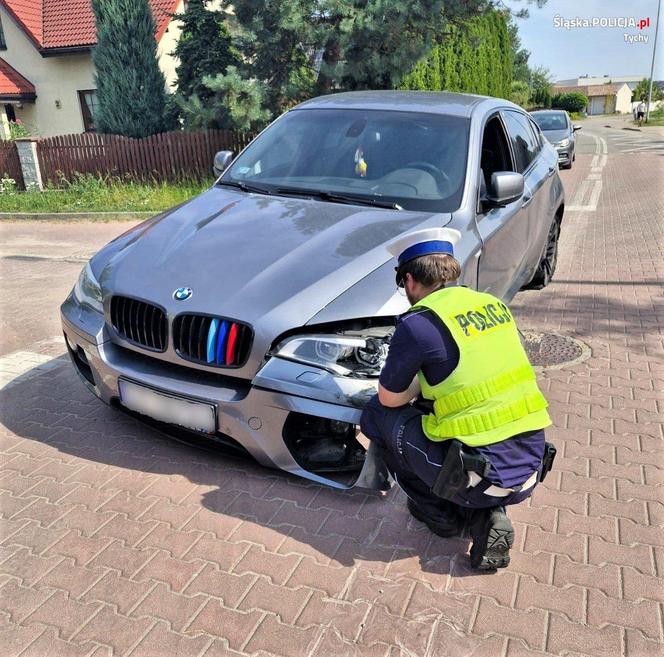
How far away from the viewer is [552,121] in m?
18.8

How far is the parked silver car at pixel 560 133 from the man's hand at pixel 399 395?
52.2ft

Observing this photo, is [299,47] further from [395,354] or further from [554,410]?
[395,354]

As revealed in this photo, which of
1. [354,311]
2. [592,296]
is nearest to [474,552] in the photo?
[354,311]

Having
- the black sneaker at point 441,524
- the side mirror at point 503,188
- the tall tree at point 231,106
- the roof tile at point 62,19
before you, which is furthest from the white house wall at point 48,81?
the black sneaker at point 441,524

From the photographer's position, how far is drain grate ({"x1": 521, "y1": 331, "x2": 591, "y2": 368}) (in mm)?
4734

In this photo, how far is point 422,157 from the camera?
3986mm

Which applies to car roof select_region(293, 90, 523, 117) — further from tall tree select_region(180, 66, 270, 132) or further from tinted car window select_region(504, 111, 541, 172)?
tall tree select_region(180, 66, 270, 132)

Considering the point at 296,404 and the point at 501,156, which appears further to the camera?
the point at 501,156

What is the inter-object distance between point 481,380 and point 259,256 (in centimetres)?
135

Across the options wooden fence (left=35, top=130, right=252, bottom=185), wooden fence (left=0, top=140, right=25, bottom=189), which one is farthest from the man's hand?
wooden fence (left=0, top=140, right=25, bottom=189)

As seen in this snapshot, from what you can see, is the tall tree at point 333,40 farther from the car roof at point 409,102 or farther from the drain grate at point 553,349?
the drain grate at point 553,349

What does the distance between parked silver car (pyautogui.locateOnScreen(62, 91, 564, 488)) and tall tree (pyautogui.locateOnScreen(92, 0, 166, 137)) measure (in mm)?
11901

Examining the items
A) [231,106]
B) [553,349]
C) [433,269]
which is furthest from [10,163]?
[433,269]

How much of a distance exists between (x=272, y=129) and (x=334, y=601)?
3418 millimetres
